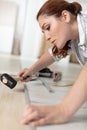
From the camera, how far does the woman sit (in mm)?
708

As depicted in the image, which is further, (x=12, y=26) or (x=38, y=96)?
(x=12, y=26)

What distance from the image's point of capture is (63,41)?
962 millimetres

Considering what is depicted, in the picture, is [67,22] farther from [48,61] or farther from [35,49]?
[35,49]

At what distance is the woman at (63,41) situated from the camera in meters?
0.71

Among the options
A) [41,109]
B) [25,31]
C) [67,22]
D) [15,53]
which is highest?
[67,22]

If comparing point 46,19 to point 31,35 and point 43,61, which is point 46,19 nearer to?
point 43,61

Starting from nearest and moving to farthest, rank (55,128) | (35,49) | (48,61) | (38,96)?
(55,128)
(38,96)
(48,61)
(35,49)

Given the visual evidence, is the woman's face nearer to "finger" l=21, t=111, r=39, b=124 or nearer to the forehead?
the forehead

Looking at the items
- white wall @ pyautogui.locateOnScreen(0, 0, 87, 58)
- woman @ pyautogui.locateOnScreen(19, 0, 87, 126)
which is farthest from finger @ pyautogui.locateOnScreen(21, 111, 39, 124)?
white wall @ pyautogui.locateOnScreen(0, 0, 87, 58)

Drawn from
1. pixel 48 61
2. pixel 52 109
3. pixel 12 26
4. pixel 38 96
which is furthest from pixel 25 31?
pixel 52 109

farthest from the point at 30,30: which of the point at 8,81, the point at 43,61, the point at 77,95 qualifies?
the point at 77,95

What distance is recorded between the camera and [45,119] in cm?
71

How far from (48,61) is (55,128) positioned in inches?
24.3

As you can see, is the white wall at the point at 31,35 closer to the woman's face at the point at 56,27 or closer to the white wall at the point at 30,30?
the white wall at the point at 30,30
